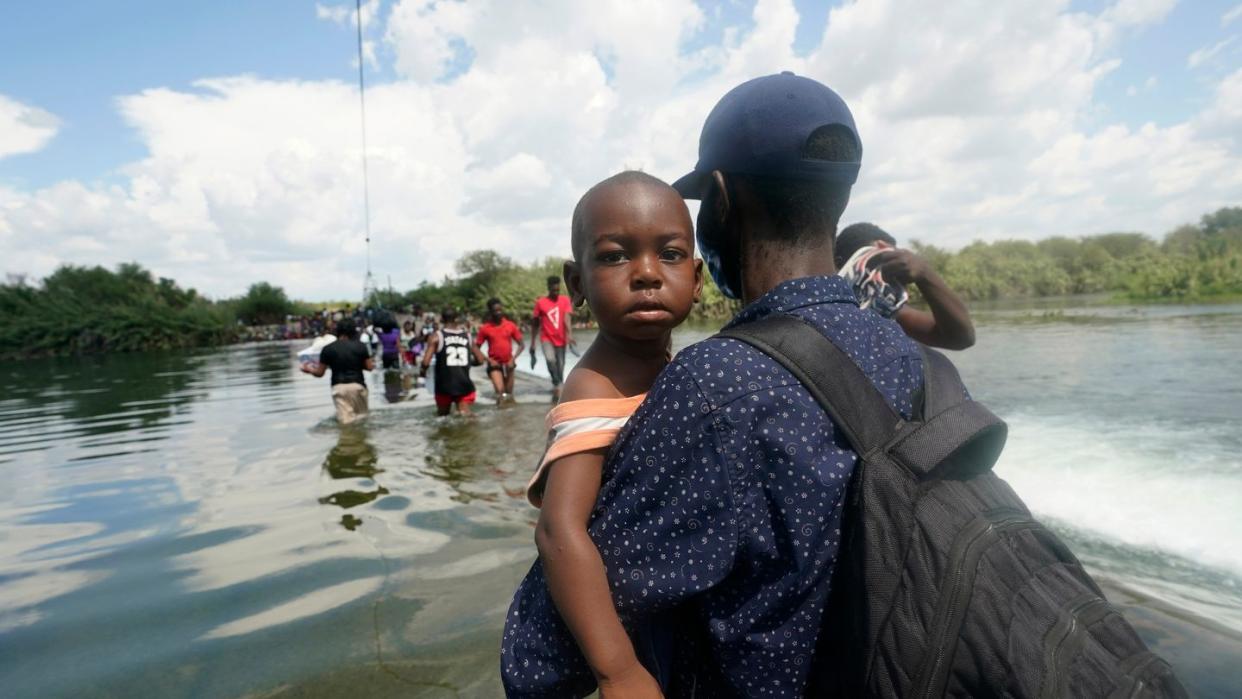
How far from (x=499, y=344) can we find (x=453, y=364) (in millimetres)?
1141

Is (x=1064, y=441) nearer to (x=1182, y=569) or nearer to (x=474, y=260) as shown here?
(x=1182, y=569)

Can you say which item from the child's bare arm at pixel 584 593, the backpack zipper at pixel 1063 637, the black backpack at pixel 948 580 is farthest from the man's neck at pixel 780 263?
the backpack zipper at pixel 1063 637

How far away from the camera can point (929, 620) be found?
0.98 metres

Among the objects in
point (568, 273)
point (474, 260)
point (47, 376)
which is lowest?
point (47, 376)

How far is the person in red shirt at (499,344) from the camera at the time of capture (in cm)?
1130

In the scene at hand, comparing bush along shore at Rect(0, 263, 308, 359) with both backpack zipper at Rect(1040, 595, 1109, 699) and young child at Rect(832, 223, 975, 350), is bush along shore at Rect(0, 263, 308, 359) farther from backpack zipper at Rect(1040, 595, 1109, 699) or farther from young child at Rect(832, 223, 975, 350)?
backpack zipper at Rect(1040, 595, 1109, 699)

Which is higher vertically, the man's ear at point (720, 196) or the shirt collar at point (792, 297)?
the man's ear at point (720, 196)

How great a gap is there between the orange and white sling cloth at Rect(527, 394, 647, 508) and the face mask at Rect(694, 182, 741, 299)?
0.35 meters

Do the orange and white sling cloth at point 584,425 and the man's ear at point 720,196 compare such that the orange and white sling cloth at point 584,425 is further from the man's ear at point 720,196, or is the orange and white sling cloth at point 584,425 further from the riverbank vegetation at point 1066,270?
the riverbank vegetation at point 1066,270

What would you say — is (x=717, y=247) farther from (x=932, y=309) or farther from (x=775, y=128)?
(x=932, y=309)

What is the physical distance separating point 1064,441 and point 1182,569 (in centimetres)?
317

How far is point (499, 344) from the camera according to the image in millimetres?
11266

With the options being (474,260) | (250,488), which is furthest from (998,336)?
(474,260)

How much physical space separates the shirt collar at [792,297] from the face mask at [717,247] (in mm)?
170
